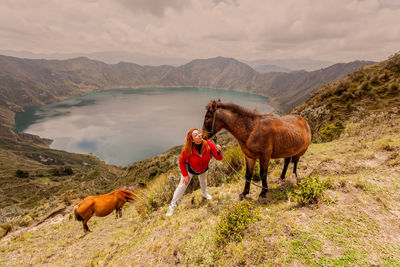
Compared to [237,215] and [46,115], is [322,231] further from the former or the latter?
[46,115]

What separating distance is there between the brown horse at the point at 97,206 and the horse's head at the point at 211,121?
Answer: 4179 mm

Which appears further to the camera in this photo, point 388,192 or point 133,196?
point 133,196

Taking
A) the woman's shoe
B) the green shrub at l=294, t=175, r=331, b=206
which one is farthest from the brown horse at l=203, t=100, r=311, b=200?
the woman's shoe

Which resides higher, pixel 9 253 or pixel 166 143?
pixel 9 253

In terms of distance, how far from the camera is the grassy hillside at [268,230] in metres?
2.26

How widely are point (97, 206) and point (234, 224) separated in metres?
5.06

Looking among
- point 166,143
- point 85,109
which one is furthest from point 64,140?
point 85,109

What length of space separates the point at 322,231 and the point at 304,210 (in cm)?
55

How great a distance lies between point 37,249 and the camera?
15.3ft

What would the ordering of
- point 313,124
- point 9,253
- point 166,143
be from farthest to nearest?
point 166,143 → point 313,124 → point 9,253

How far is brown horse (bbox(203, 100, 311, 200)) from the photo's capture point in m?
3.89

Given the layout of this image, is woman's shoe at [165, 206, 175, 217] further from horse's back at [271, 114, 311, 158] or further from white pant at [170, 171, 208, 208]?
horse's back at [271, 114, 311, 158]

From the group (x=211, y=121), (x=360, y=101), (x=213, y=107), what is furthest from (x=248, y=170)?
(x=360, y=101)

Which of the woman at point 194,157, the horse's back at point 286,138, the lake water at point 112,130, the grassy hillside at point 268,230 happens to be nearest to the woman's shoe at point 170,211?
the woman at point 194,157
